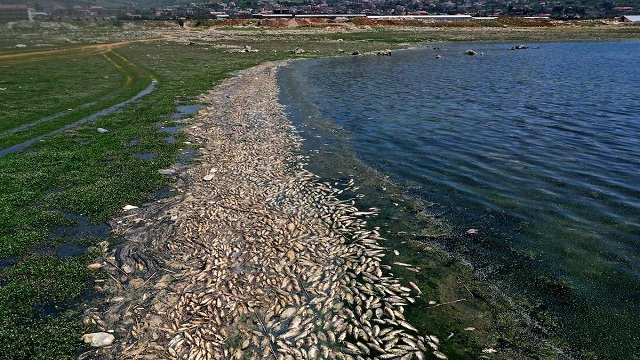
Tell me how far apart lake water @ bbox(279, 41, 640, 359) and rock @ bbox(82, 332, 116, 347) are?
13397 millimetres

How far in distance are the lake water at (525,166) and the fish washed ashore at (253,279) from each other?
4.53m

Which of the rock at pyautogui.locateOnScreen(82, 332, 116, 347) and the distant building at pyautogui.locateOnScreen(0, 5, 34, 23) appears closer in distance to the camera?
the rock at pyautogui.locateOnScreen(82, 332, 116, 347)

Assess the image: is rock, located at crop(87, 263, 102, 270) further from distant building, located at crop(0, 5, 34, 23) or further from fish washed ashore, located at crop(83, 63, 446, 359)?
distant building, located at crop(0, 5, 34, 23)

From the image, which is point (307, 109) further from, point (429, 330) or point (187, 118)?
point (429, 330)

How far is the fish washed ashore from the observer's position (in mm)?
11680

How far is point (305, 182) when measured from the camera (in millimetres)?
23141

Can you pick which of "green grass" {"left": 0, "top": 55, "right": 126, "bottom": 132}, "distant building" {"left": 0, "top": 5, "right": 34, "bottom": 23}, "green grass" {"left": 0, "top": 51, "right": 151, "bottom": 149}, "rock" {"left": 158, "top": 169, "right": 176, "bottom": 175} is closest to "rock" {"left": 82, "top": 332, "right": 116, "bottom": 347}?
"rock" {"left": 158, "top": 169, "right": 176, "bottom": 175}

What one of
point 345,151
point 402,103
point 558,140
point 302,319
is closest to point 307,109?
point 402,103

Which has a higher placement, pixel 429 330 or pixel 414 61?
pixel 414 61

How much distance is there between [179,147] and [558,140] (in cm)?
2984

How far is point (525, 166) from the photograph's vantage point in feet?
80.3

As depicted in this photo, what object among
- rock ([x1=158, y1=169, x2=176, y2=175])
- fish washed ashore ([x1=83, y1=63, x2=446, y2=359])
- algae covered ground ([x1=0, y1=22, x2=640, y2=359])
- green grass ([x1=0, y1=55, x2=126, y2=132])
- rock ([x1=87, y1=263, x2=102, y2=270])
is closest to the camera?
fish washed ashore ([x1=83, y1=63, x2=446, y2=359])

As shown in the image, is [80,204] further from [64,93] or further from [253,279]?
[64,93]

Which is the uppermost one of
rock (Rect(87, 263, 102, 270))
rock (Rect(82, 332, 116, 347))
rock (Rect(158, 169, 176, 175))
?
rock (Rect(158, 169, 176, 175))
